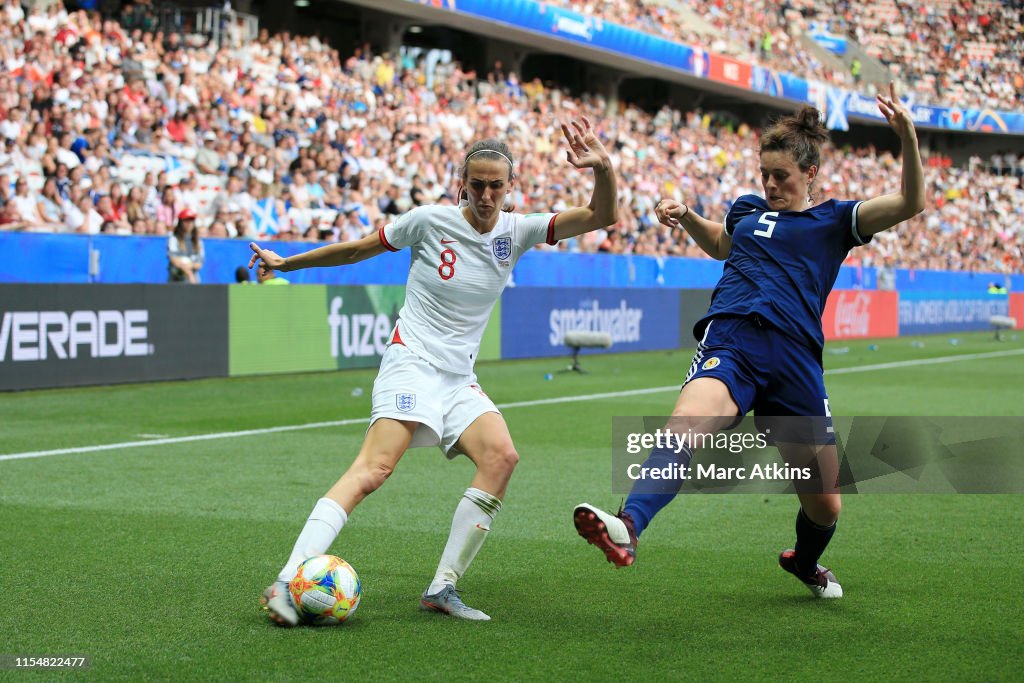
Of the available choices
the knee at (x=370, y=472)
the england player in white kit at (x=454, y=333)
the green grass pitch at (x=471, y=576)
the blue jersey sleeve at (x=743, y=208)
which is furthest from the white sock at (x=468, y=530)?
the blue jersey sleeve at (x=743, y=208)

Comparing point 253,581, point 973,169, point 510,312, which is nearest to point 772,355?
point 253,581

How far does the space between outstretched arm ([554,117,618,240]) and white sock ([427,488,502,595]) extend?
121cm

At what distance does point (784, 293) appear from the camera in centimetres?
525

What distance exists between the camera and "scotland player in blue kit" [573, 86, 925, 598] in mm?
4969

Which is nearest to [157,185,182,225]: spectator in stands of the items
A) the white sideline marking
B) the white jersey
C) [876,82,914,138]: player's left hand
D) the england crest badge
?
the white sideline marking

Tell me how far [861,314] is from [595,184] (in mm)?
29067

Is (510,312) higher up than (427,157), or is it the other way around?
(427,157)

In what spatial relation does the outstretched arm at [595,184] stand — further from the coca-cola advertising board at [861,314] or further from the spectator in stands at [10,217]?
the coca-cola advertising board at [861,314]

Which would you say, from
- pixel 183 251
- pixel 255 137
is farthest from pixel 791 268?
pixel 255 137

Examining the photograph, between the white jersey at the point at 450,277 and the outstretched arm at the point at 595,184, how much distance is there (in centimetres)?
13

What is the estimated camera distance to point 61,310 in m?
14.9

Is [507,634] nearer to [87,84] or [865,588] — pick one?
[865,588]

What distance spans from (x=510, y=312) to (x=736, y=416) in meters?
17.2

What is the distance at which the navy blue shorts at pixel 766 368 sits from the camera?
511 cm
